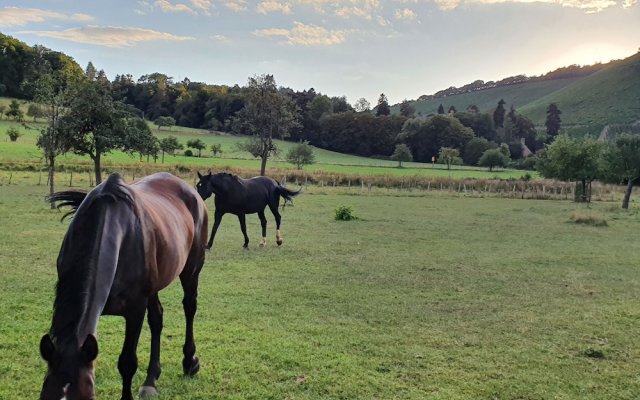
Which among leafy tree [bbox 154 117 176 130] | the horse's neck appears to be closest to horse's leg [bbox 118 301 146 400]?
the horse's neck

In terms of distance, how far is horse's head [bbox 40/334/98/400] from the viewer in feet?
8.79

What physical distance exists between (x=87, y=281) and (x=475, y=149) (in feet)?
285

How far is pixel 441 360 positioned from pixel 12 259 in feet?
29.6

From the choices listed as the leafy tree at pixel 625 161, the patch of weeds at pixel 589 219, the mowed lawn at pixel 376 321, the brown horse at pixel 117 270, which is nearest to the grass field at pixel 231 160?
the leafy tree at pixel 625 161

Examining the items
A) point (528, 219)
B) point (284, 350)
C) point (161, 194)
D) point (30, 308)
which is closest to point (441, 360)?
point (284, 350)

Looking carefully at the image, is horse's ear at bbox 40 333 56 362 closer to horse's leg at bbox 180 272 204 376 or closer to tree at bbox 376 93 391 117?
horse's leg at bbox 180 272 204 376

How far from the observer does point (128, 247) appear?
3758mm

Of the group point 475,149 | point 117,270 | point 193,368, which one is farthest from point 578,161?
point 475,149

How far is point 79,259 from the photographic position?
10.8 ft

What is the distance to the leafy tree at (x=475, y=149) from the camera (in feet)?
276

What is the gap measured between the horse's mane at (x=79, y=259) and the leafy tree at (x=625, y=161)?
34.7 m

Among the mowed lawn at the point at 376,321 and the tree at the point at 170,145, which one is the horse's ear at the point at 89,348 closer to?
the mowed lawn at the point at 376,321

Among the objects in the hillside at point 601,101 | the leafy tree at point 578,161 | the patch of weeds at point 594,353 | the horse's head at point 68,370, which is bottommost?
the patch of weeds at point 594,353

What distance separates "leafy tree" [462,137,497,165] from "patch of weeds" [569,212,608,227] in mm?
63856
